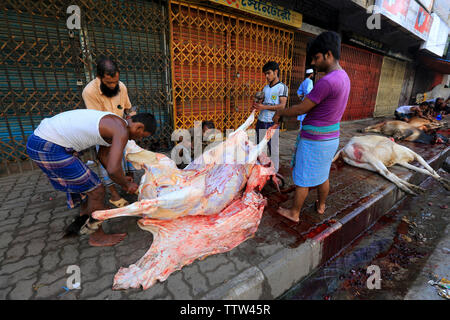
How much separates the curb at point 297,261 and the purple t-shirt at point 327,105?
1006 millimetres

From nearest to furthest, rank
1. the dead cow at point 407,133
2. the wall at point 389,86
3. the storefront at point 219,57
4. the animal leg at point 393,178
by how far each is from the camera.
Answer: the animal leg at point 393,178
the storefront at point 219,57
the dead cow at point 407,133
the wall at point 389,86

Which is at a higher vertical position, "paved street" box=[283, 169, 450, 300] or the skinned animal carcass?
the skinned animal carcass

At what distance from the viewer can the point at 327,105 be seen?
193 cm

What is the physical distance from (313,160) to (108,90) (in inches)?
97.4

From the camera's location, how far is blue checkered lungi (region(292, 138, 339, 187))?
2088 mm

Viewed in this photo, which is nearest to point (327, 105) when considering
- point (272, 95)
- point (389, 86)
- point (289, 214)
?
point (289, 214)

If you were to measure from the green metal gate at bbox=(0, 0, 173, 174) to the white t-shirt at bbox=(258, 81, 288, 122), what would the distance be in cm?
258

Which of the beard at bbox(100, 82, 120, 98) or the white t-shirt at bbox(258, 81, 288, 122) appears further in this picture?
the white t-shirt at bbox(258, 81, 288, 122)

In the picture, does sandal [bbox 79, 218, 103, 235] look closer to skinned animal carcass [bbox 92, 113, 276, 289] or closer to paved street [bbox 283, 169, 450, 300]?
skinned animal carcass [bbox 92, 113, 276, 289]

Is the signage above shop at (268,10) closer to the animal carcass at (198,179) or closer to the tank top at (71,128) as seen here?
the animal carcass at (198,179)

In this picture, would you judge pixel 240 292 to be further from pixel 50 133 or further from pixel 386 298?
pixel 50 133

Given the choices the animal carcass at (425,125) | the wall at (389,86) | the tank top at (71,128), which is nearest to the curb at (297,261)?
the tank top at (71,128)

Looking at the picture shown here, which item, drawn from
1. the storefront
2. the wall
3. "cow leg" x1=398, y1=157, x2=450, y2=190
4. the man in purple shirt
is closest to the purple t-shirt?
the man in purple shirt

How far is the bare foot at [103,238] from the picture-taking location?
1.98 m
